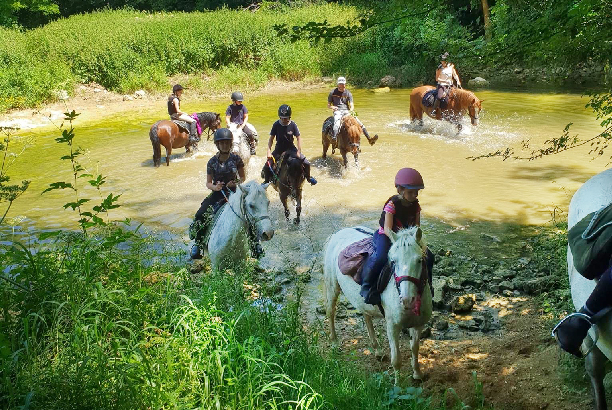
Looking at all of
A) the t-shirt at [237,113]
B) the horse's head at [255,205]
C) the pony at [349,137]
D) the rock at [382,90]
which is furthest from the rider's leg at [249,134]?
the rock at [382,90]

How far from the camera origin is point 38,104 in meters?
22.3

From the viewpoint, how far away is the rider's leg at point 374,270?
5340 millimetres

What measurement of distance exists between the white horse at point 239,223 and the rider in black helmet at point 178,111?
890 centimetres

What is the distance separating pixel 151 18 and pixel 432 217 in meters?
27.0

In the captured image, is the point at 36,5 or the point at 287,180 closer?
the point at 287,180

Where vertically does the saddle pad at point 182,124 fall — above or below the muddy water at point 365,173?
above

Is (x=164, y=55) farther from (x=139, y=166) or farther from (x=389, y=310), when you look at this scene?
(x=389, y=310)

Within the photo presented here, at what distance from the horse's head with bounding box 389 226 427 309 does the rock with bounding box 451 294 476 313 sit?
202 centimetres

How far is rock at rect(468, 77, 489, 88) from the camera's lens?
25.4 m

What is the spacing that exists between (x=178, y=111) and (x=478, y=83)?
16.2m

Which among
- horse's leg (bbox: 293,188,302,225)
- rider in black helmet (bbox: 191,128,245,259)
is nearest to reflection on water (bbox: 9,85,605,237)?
horse's leg (bbox: 293,188,302,225)

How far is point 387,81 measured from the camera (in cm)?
2680

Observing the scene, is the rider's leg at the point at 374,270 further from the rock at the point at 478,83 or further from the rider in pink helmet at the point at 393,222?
the rock at the point at 478,83

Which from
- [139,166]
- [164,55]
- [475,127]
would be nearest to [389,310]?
[139,166]
